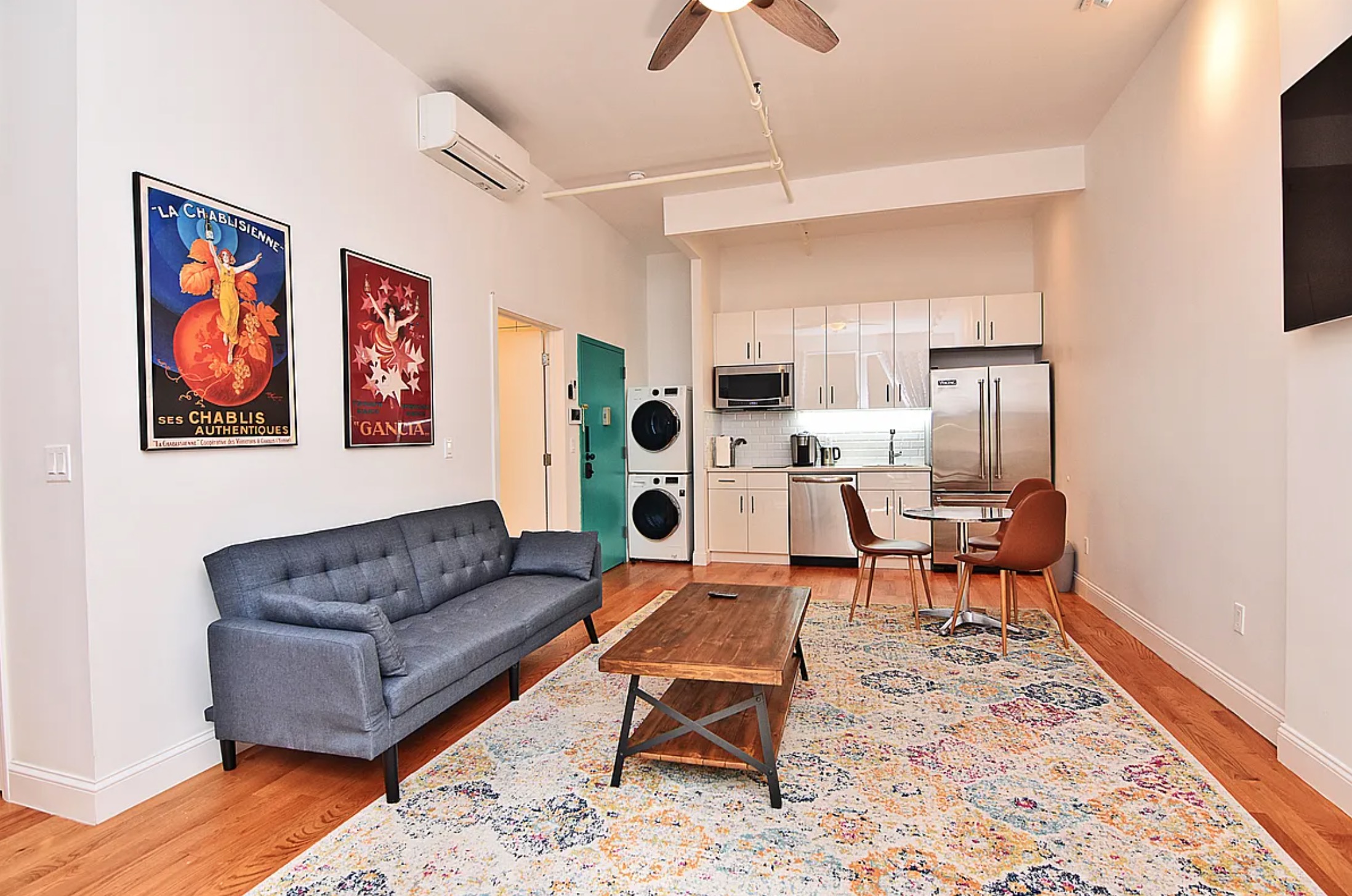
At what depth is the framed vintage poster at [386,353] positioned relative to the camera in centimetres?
332

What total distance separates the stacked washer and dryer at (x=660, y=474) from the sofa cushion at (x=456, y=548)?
8.56ft

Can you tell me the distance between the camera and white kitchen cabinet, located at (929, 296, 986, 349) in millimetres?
6141

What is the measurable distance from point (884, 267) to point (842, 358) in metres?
1.05

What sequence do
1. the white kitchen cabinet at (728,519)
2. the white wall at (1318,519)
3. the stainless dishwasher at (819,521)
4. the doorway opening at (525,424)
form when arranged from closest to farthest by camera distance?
the white wall at (1318,519), the doorway opening at (525,424), the stainless dishwasher at (819,521), the white kitchen cabinet at (728,519)

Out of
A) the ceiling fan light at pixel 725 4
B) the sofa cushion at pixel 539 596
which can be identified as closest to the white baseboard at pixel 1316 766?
the sofa cushion at pixel 539 596

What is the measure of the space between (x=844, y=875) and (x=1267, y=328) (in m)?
2.47

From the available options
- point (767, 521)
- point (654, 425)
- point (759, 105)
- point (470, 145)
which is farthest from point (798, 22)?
point (767, 521)

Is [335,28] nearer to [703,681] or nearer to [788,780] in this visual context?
[703,681]

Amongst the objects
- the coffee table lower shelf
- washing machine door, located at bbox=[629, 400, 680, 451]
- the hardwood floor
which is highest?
washing machine door, located at bbox=[629, 400, 680, 451]

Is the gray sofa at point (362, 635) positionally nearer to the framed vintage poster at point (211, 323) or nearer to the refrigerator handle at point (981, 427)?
the framed vintage poster at point (211, 323)

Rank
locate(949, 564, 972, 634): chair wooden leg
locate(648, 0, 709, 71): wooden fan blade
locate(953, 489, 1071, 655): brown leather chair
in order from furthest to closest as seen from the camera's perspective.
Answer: locate(949, 564, 972, 634): chair wooden leg, locate(953, 489, 1071, 655): brown leather chair, locate(648, 0, 709, 71): wooden fan blade

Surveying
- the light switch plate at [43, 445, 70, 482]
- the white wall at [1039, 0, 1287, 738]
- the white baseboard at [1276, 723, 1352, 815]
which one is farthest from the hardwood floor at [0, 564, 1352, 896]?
the light switch plate at [43, 445, 70, 482]

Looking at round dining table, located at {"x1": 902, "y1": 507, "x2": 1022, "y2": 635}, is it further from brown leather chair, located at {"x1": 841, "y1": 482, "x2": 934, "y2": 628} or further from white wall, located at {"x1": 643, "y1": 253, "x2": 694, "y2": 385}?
white wall, located at {"x1": 643, "y1": 253, "x2": 694, "y2": 385}

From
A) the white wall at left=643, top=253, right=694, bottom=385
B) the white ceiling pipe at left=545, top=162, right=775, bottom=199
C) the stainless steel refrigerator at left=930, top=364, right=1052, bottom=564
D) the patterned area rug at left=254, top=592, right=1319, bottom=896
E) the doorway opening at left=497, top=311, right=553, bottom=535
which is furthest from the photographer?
the white wall at left=643, top=253, right=694, bottom=385
